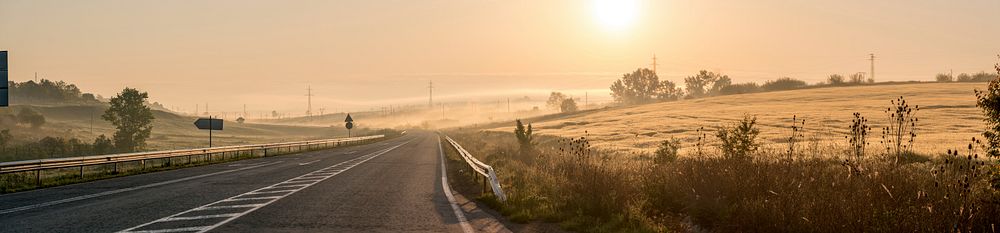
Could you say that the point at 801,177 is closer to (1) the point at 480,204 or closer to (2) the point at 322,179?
(1) the point at 480,204

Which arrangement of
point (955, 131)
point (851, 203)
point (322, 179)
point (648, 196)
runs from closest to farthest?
point (851, 203), point (648, 196), point (322, 179), point (955, 131)

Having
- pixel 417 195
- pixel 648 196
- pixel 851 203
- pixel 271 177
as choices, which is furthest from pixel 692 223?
pixel 271 177

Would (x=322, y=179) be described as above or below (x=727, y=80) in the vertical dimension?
below

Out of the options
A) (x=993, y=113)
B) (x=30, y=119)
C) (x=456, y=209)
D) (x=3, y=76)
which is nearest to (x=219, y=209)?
(x=456, y=209)

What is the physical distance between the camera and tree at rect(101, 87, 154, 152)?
74.9m

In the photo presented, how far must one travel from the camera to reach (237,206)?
490 inches

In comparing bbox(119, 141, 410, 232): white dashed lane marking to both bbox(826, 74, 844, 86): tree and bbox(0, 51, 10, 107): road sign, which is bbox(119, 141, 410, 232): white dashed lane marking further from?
bbox(826, 74, 844, 86): tree

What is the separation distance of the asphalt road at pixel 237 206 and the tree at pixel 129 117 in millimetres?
63928

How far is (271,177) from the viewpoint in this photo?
21.0 m

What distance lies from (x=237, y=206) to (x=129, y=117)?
74.6 metres

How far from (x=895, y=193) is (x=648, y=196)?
4.06 m

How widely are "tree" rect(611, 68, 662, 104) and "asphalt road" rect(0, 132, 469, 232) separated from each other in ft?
509

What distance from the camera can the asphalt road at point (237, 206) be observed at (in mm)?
9867

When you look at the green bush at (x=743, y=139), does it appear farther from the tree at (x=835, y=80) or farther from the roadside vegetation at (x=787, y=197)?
the tree at (x=835, y=80)
